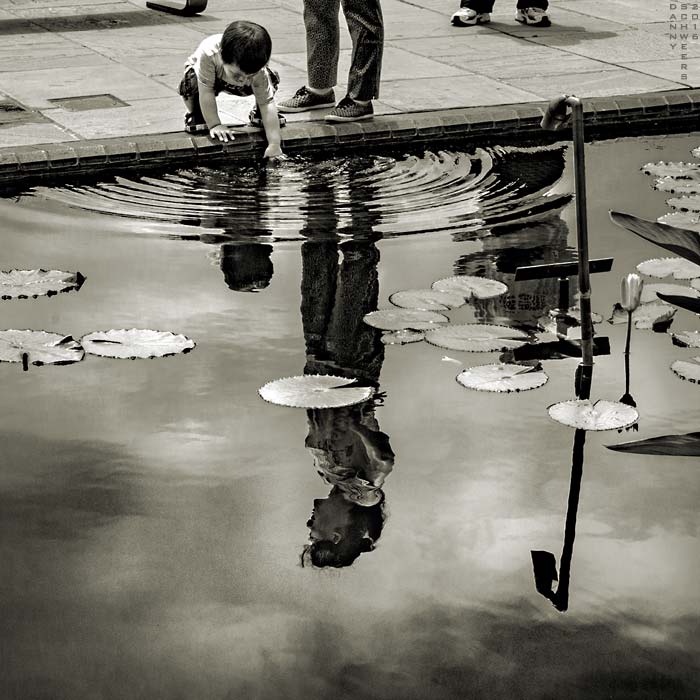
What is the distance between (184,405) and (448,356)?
913 mm

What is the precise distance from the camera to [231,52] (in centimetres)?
647

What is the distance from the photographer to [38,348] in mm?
4535

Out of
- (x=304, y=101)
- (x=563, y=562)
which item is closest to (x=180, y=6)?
(x=304, y=101)

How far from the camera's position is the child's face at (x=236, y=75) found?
6.56 meters

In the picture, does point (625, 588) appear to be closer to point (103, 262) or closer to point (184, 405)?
point (184, 405)

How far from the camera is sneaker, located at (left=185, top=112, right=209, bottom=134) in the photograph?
694 centimetres

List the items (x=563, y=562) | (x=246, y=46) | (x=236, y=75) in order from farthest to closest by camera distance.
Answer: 1. (x=236, y=75)
2. (x=246, y=46)
3. (x=563, y=562)

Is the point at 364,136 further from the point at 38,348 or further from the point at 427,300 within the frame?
the point at 38,348

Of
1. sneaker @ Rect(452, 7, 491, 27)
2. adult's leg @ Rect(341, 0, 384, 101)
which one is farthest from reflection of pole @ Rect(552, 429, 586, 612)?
sneaker @ Rect(452, 7, 491, 27)

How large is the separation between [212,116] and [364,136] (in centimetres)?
81

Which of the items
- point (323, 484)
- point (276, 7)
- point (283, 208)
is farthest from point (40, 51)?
point (323, 484)

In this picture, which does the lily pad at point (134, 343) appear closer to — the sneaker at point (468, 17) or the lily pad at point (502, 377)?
the lily pad at point (502, 377)

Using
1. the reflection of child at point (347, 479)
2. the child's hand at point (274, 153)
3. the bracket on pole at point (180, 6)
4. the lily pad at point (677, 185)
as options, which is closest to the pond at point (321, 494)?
the reflection of child at point (347, 479)

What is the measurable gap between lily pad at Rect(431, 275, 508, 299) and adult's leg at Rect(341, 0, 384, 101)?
90.4 inches
